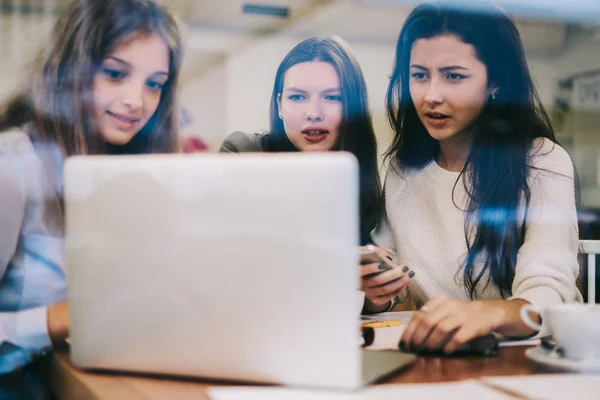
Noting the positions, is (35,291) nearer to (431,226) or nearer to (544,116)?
(431,226)

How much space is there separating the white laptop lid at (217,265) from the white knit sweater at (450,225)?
643mm

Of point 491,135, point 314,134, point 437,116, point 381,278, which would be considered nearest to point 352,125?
point 314,134

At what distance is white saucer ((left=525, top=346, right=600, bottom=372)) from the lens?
0.75 meters

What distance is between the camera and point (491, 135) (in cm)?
152

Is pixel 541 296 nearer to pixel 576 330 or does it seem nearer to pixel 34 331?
pixel 576 330

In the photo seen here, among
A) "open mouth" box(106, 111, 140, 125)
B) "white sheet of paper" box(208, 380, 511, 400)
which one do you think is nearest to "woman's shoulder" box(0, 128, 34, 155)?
"open mouth" box(106, 111, 140, 125)

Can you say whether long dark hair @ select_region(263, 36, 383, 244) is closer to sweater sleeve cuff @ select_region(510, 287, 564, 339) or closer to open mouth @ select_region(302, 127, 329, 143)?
open mouth @ select_region(302, 127, 329, 143)

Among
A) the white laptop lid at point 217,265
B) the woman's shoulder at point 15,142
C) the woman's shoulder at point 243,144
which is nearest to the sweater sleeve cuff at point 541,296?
the white laptop lid at point 217,265

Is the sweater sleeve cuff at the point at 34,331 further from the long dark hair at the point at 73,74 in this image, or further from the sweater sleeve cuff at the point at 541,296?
the sweater sleeve cuff at the point at 541,296

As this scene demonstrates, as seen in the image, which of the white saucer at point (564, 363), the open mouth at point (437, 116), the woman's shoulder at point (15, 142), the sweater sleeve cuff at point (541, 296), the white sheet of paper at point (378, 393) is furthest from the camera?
the open mouth at point (437, 116)

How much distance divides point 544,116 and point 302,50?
0.64 metres

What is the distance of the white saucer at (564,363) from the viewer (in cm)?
75

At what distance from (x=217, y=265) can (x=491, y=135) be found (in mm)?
1030

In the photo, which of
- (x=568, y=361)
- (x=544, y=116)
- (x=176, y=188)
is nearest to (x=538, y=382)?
(x=568, y=361)
